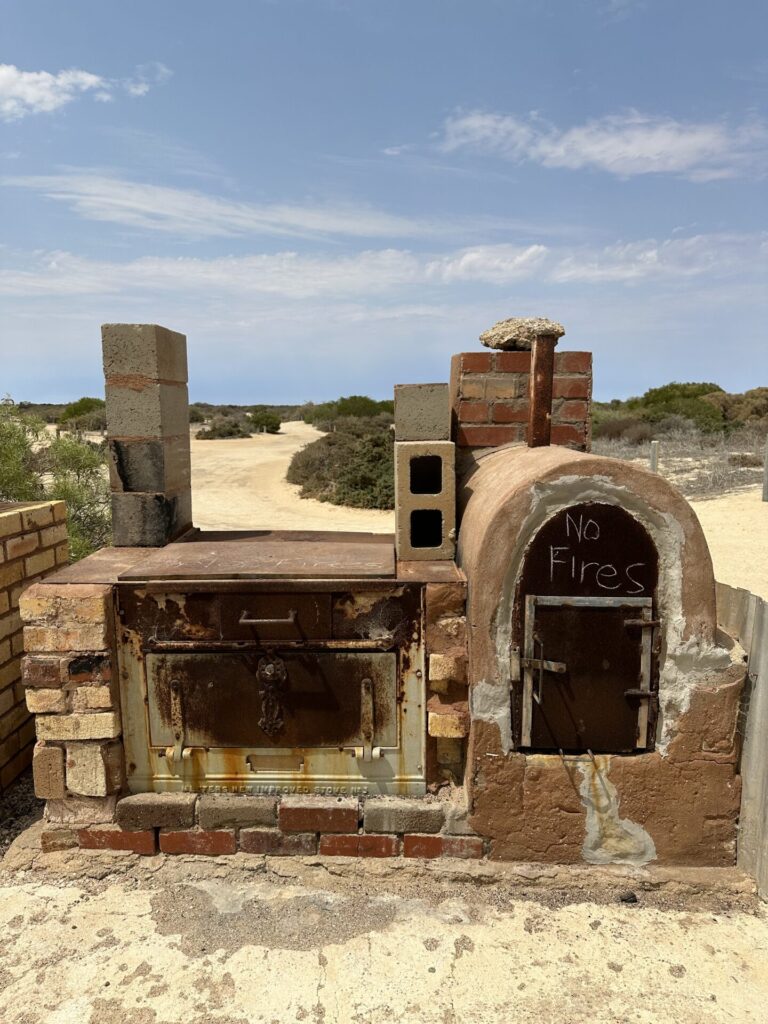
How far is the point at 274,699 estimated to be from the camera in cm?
359

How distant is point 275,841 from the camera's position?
3645 mm

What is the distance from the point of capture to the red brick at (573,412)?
4.67 meters

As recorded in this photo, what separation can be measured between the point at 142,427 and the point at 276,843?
2489 millimetres

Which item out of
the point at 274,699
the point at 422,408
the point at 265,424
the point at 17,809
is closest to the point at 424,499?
the point at 422,408

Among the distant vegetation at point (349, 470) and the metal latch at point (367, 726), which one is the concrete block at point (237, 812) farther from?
the distant vegetation at point (349, 470)

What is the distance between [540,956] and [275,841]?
4.66 feet

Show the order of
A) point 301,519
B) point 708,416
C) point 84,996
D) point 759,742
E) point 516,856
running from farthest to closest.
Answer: point 708,416 < point 301,519 < point 516,856 < point 759,742 < point 84,996

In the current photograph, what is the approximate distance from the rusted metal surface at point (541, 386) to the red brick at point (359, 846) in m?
2.29

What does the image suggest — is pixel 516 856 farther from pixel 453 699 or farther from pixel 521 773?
pixel 453 699

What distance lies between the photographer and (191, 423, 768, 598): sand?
9922mm

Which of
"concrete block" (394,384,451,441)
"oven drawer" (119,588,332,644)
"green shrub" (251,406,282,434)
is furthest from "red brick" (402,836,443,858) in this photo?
"green shrub" (251,406,282,434)

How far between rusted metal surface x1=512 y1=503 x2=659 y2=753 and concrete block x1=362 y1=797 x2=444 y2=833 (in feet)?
2.04

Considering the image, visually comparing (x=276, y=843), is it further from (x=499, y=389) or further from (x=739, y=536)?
(x=739, y=536)

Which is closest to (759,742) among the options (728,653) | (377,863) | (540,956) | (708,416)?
(728,653)
